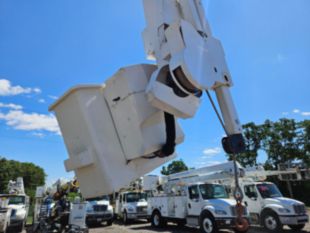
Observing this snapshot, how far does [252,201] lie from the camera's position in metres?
10.7

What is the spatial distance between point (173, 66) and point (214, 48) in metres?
0.62

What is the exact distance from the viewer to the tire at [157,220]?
41.5 feet

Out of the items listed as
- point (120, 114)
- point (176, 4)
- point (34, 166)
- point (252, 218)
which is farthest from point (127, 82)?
point (34, 166)

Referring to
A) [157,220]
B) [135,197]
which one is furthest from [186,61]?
[135,197]

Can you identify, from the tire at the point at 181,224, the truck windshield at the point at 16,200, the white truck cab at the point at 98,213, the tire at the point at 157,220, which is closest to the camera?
the tire at the point at 181,224

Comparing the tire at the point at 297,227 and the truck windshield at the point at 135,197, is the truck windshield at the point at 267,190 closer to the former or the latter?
the tire at the point at 297,227

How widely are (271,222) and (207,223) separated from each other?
2366 mm

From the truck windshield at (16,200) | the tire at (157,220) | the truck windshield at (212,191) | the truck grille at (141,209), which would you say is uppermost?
the truck windshield at (16,200)

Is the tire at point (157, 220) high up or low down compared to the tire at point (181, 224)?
up

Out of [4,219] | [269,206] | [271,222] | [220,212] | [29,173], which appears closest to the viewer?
[220,212]

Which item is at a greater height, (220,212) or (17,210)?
(17,210)

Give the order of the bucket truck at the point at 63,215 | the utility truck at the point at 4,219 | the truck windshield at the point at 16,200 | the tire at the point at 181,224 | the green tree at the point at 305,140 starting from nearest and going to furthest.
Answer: the bucket truck at the point at 63,215 → the utility truck at the point at 4,219 → the tire at the point at 181,224 → the truck windshield at the point at 16,200 → the green tree at the point at 305,140

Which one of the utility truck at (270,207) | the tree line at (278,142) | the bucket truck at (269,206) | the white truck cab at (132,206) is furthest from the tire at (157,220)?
the tree line at (278,142)

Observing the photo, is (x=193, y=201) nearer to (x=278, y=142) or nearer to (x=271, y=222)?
(x=271, y=222)
